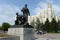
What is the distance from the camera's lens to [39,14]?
128 m

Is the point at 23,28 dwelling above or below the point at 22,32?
above

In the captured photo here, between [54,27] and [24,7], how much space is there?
48038 mm

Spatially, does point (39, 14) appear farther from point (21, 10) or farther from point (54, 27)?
point (21, 10)

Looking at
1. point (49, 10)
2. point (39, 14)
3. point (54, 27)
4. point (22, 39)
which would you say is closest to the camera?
point (22, 39)

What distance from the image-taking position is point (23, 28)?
12.4 meters

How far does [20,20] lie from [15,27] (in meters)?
0.83

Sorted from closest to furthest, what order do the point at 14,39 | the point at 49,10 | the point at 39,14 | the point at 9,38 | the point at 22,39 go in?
the point at 9,38
the point at 14,39
the point at 22,39
the point at 39,14
the point at 49,10

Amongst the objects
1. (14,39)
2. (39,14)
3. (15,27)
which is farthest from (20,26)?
(39,14)

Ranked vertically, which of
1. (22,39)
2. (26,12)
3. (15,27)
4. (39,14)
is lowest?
(22,39)

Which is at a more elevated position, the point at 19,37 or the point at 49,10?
the point at 49,10

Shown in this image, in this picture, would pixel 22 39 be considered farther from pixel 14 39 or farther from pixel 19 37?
pixel 14 39

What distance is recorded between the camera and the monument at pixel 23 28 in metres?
12.5

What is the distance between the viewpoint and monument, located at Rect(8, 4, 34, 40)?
12482 millimetres

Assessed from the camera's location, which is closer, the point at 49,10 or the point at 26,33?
the point at 26,33
